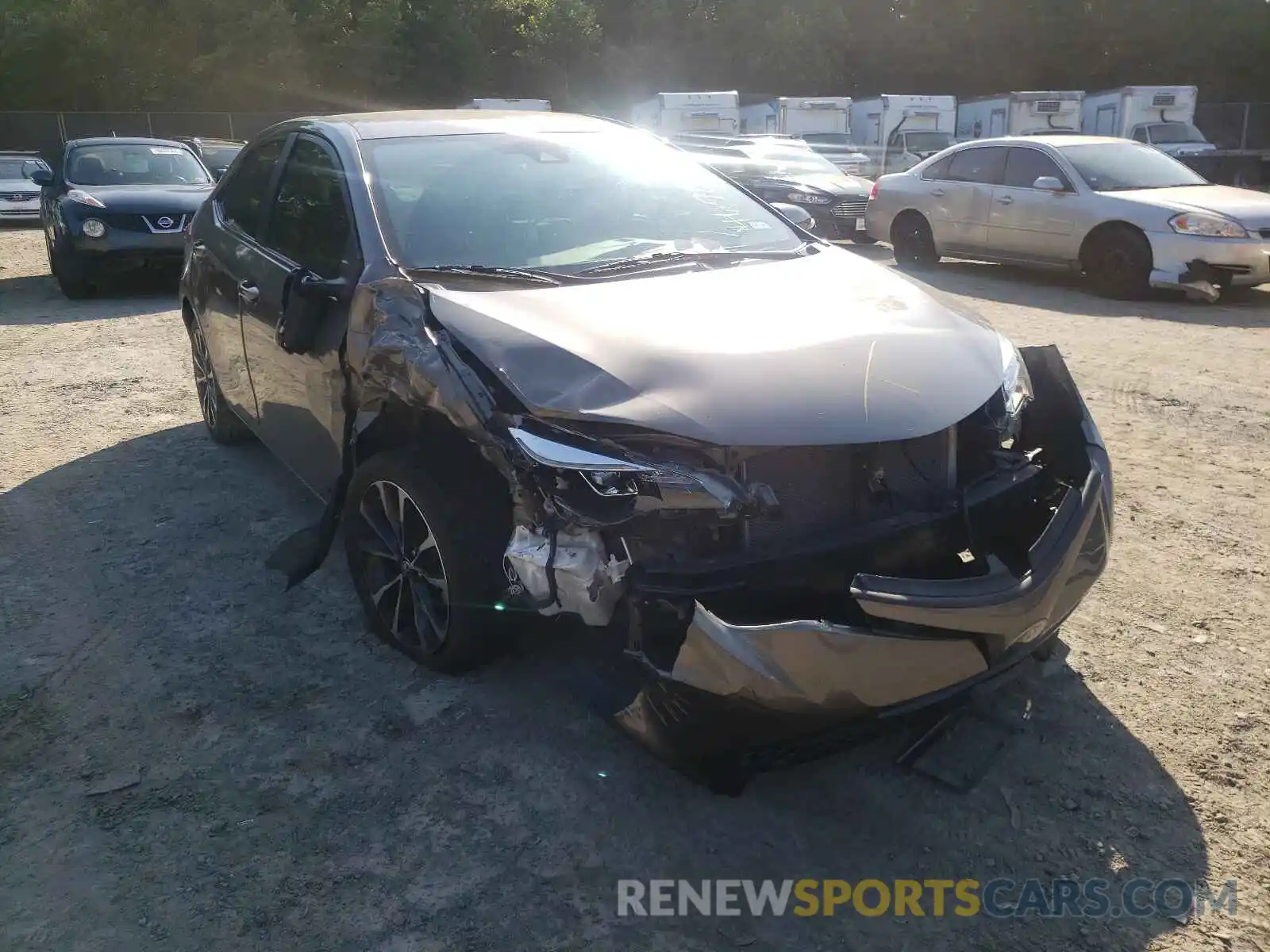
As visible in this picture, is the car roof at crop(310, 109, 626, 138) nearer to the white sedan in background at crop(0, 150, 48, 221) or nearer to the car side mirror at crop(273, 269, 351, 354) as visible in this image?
the car side mirror at crop(273, 269, 351, 354)

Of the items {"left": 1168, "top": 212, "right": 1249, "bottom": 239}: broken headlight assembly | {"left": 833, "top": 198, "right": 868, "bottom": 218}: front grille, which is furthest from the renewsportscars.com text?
{"left": 833, "top": 198, "right": 868, "bottom": 218}: front grille

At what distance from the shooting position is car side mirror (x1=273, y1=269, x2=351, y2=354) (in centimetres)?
346

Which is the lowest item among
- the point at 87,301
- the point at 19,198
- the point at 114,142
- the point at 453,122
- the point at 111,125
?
the point at 87,301

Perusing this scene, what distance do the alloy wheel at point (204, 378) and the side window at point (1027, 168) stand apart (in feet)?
28.7

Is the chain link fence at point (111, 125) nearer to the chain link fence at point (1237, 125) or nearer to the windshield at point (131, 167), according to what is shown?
the windshield at point (131, 167)

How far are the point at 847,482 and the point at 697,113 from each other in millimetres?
23202

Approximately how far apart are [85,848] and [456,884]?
974 millimetres

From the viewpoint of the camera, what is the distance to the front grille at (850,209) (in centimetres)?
1437

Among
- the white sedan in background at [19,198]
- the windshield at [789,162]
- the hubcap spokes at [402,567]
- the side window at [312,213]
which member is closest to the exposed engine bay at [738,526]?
the hubcap spokes at [402,567]

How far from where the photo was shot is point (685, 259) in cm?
362

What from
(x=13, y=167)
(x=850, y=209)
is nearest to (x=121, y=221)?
(x=850, y=209)

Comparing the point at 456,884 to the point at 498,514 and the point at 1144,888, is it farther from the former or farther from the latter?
the point at 1144,888

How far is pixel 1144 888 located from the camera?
244 centimetres

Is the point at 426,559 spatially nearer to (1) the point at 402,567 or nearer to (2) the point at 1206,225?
(1) the point at 402,567
